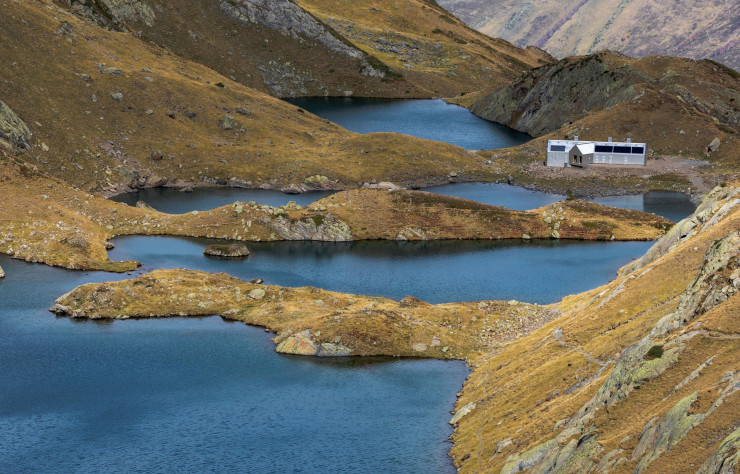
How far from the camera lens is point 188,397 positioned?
326 feet

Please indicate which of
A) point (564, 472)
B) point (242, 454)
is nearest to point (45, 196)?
point (242, 454)

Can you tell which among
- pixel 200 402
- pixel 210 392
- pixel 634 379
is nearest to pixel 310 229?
pixel 210 392

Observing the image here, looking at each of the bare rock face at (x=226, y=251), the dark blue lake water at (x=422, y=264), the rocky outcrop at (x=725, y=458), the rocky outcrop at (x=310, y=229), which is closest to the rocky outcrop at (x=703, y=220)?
the dark blue lake water at (x=422, y=264)

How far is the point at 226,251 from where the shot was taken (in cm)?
17025

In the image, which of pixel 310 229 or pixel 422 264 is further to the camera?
pixel 310 229

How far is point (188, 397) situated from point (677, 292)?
182 ft

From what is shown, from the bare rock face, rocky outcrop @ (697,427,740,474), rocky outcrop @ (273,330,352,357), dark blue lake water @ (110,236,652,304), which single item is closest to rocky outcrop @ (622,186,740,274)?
dark blue lake water @ (110,236,652,304)

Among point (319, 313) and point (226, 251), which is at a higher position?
point (226, 251)

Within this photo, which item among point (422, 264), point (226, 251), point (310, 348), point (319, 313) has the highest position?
point (226, 251)

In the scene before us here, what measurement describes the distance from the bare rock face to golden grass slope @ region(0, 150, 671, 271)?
11707mm

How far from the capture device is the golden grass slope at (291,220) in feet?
579

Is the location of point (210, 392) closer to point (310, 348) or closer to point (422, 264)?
point (310, 348)

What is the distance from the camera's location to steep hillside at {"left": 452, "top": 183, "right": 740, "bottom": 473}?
170ft

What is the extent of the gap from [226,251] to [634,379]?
118355 mm
